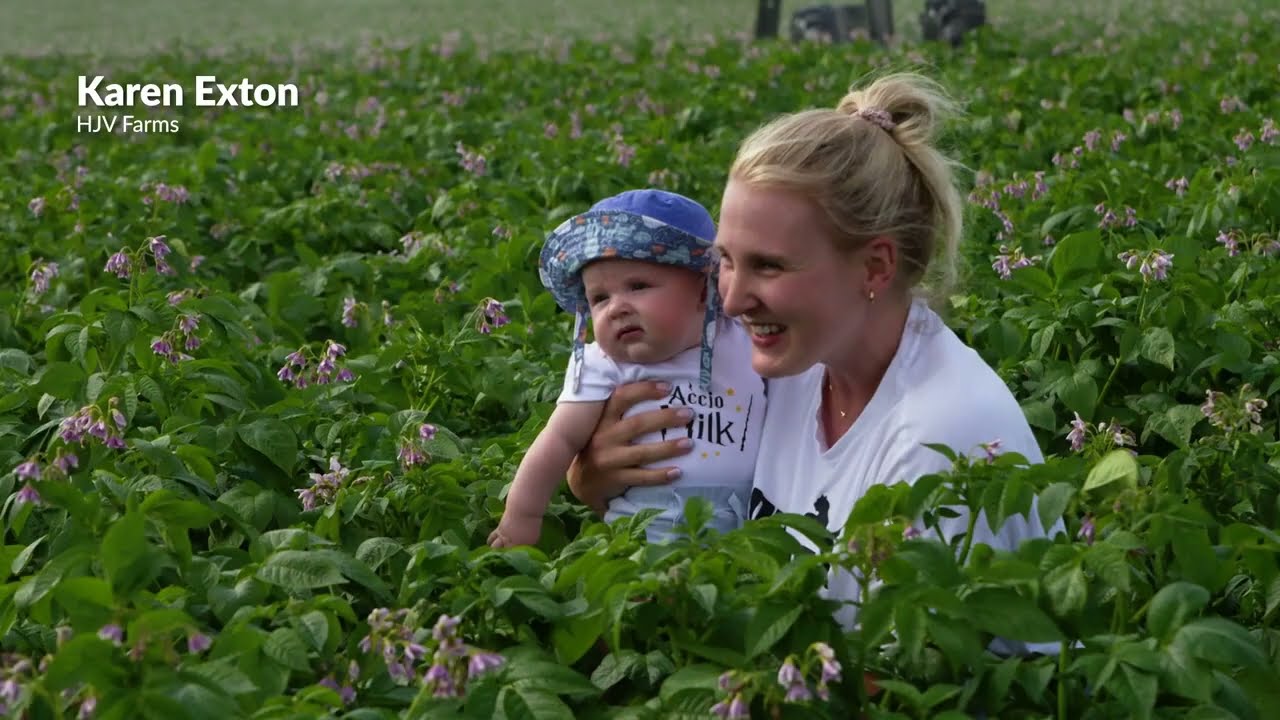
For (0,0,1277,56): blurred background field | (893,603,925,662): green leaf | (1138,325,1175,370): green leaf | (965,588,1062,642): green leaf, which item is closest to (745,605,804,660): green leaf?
(893,603,925,662): green leaf

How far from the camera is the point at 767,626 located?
2.49 meters

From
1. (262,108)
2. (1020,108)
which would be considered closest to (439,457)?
(1020,108)

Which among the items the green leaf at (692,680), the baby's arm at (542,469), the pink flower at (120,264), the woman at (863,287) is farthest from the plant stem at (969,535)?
the pink flower at (120,264)

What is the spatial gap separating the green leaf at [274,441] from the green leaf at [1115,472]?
2.03 metres

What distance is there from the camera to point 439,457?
4039 mm

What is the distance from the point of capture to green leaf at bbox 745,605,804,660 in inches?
97.2

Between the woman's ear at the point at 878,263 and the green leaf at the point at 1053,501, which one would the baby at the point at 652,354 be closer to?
the woman's ear at the point at 878,263

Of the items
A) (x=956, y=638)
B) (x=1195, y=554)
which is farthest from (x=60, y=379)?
(x=1195, y=554)

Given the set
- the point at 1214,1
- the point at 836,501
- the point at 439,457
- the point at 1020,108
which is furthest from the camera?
the point at 1214,1

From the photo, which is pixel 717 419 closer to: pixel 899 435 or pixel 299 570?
pixel 899 435

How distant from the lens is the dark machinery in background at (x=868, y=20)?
16.0 meters

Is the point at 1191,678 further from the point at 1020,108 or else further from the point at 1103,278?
A: the point at 1020,108

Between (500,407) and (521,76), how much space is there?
347 inches

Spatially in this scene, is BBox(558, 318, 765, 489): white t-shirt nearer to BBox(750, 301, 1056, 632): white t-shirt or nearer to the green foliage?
BBox(750, 301, 1056, 632): white t-shirt
